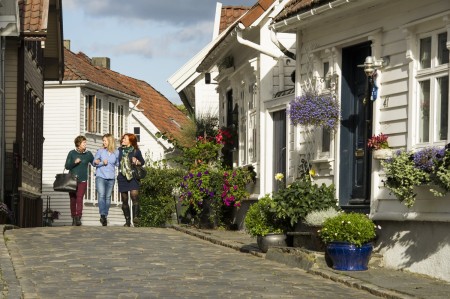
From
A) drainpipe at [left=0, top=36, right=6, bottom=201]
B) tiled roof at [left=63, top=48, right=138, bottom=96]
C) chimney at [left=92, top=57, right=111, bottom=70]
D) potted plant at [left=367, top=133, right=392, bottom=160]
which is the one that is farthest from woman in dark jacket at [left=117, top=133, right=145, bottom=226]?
chimney at [left=92, top=57, right=111, bottom=70]

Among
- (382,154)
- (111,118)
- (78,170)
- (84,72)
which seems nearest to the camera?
(382,154)

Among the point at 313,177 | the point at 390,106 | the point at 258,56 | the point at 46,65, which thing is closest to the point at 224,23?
the point at 46,65

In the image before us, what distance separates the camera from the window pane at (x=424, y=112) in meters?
13.9

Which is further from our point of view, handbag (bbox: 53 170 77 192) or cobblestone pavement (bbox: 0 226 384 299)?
handbag (bbox: 53 170 77 192)

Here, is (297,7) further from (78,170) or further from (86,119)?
(86,119)

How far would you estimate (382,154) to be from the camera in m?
14.4

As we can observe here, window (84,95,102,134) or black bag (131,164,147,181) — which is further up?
window (84,95,102,134)

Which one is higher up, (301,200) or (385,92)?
(385,92)

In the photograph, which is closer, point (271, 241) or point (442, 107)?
point (442, 107)

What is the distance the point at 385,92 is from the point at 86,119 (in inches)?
1423

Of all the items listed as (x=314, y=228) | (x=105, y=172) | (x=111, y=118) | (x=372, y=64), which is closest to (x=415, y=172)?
(x=372, y=64)

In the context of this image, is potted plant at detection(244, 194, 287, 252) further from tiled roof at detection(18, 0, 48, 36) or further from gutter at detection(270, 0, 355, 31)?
tiled roof at detection(18, 0, 48, 36)

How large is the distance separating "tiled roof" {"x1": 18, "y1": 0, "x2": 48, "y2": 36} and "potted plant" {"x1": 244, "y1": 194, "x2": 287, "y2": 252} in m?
8.55

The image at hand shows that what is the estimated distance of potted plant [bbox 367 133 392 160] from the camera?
47.3 ft
